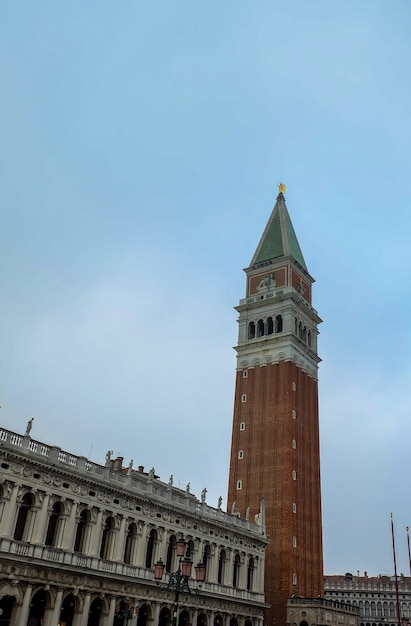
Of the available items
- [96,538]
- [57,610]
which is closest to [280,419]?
[96,538]

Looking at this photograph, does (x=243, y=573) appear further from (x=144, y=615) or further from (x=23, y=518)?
(x=23, y=518)

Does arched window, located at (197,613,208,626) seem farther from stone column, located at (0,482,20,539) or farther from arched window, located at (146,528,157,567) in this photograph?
stone column, located at (0,482,20,539)

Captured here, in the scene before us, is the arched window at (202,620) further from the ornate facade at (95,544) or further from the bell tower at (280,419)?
the bell tower at (280,419)

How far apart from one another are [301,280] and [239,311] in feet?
30.0

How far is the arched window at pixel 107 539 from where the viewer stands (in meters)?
41.8

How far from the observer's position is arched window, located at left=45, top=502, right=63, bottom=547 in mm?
38250

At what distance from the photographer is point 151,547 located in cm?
4584

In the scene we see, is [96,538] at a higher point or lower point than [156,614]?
higher

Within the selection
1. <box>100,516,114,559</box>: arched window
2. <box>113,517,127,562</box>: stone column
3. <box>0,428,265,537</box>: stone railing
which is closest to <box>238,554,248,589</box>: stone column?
<box>0,428,265,537</box>: stone railing

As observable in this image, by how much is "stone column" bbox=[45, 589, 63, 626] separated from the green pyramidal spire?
2034 inches

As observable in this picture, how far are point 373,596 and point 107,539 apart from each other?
296ft

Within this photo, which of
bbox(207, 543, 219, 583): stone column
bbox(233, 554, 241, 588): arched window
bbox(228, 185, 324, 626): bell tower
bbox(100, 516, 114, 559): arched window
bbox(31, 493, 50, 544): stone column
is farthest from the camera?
bbox(228, 185, 324, 626): bell tower

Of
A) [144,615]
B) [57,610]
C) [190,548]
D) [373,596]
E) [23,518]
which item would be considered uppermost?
[373,596]

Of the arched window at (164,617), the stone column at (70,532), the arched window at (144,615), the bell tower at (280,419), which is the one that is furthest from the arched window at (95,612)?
the bell tower at (280,419)
